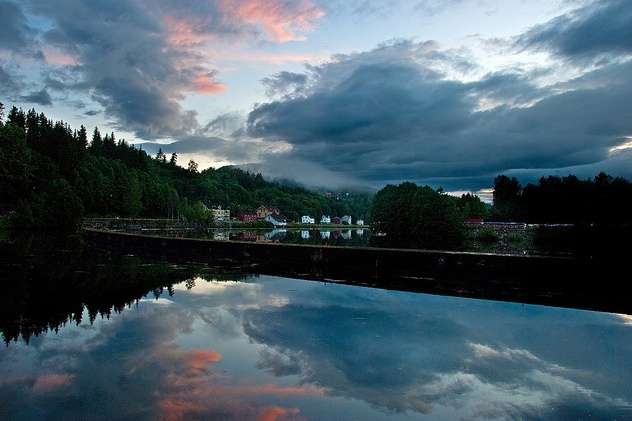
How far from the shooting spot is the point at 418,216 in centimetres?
11381

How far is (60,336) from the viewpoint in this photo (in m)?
11.7

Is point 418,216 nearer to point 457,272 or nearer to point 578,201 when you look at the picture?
point 578,201

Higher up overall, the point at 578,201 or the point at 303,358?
the point at 578,201

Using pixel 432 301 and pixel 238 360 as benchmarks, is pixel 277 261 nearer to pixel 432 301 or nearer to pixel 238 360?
pixel 432 301

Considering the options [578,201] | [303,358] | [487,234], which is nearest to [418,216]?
[487,234]

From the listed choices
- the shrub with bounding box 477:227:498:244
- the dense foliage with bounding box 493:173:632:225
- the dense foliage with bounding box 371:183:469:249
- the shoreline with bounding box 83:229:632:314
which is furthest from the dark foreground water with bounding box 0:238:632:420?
the dense foliage with bounding box 493:173:632:225

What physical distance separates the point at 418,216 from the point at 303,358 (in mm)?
106928

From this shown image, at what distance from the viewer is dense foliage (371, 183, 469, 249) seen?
108 metres

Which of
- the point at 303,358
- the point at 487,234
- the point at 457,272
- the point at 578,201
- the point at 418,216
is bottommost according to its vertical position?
the point at 487,234

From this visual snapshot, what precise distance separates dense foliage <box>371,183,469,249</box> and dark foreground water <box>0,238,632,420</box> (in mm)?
82528

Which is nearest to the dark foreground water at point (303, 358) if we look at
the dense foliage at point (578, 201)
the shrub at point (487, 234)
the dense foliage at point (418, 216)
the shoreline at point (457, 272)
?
the shoreline at point (457, 272)

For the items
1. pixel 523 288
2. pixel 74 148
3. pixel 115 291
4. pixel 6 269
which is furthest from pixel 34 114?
pixel 523 288

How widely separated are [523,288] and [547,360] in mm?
11178

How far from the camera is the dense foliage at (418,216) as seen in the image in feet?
354
